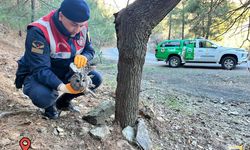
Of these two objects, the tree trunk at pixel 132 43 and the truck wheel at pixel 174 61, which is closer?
the tree trunk at pixel 132 43

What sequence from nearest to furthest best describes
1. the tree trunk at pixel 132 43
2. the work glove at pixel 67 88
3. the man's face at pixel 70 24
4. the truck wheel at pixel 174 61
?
1. the work glove at pixel 67 88
2. the man's face at pixel 70 24
3. the tree trunk at pixel 132 43
4. the truck wheel at pixel 174 61

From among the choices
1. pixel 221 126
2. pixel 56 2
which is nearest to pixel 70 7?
pixel 221 126

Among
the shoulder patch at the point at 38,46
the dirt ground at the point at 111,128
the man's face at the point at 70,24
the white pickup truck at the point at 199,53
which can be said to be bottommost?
the dirt ground at the point at 111,128

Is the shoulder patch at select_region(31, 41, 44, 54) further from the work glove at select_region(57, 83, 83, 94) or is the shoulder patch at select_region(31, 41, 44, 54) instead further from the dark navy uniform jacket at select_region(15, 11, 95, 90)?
the work glove at select_region(57, 83, 83, 94)

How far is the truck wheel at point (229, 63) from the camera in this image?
1551cm

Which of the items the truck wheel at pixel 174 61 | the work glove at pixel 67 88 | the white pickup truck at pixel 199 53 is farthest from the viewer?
the truck wheel at pixel 174 61

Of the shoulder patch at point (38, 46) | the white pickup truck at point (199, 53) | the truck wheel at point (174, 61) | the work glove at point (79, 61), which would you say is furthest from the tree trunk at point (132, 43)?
the truck wheel at point (174, 61)

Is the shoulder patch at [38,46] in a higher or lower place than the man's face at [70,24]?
lower

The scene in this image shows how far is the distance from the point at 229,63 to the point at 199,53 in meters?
1.70

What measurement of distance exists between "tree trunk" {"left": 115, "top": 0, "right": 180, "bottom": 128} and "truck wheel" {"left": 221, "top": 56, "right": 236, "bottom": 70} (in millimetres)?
13569

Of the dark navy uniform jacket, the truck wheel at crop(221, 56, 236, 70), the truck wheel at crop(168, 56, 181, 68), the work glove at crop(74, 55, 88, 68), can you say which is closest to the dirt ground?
the dark navy uniform jacket

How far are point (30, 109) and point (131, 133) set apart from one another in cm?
117

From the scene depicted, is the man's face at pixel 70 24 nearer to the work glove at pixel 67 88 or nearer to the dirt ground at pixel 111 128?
the work glove at pixel 67 88

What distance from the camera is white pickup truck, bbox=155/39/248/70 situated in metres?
15.5
